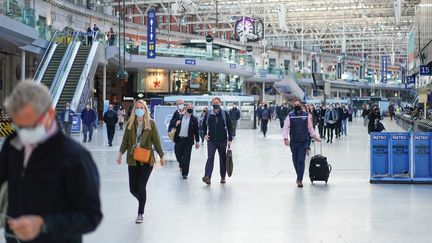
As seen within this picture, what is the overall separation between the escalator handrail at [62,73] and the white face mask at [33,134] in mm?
26704

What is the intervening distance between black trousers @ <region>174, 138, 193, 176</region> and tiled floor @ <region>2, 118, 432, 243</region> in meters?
0.25

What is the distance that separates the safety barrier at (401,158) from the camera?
1218cm

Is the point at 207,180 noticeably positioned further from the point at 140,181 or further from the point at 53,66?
the point at 53,66

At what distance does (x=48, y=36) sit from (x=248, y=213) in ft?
88.7

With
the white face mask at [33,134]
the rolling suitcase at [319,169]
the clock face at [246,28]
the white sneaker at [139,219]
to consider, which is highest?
the clock face at [246,28]

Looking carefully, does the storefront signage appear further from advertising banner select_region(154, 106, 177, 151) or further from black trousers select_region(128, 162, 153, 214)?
black trousers select_region(128, 162, 153, 214)

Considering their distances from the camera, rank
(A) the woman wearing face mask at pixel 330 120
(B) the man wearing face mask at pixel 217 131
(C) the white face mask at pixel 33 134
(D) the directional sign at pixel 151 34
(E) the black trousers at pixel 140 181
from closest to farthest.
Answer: (C) the white face mask at pixel 33 134 < (E) the black trousers at pixel 140 181 < (B) the man wearing face mask at pixel 217 131 < (A) the woman wearing face mask at pixel 330 120 < (D) the directional sign at pixel 151 34

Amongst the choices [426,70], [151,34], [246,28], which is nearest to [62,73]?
[246,28]

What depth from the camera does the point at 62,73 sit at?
3219cm

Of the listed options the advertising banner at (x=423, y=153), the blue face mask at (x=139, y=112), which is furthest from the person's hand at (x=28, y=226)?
the advertising banner at (x=423, y=153)

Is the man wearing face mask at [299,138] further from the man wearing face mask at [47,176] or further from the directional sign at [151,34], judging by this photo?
the directional sign at [151,34]

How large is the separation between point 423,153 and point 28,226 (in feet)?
33.9

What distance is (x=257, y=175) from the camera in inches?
546

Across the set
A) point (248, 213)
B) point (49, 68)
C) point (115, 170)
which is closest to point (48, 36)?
point (49, 68)
